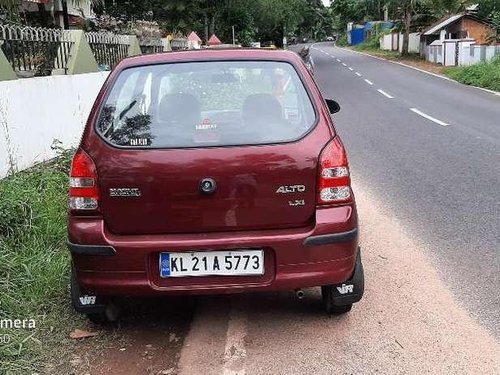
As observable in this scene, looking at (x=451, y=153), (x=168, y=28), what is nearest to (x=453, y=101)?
(x=451, y=153)

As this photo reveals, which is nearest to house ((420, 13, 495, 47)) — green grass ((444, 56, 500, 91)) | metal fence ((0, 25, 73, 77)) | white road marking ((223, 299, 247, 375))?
green grass ((444, 56, 500, 91))

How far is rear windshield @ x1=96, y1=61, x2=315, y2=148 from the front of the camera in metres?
3.23

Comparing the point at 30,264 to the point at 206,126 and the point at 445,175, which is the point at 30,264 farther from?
the point at 445,175

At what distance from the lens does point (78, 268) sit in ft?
10.8

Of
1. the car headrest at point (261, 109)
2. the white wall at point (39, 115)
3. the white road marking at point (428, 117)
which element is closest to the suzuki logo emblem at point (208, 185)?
the car headrest at point (261, 109)

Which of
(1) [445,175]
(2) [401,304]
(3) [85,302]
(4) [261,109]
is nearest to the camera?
(4) [261,109]

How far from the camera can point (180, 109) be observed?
338 centimetres

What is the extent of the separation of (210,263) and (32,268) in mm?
1611

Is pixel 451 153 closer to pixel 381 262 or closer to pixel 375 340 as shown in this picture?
pixel 381 262

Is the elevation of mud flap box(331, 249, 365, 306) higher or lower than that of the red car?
lower

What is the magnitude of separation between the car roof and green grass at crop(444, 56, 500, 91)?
18456 millimetres

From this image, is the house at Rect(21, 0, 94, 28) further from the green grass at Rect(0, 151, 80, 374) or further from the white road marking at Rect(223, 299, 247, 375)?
the white road marking at Rect(223, 299, 247, 375)

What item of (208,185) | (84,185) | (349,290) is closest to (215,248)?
(208,185)

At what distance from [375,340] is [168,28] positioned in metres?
22.7
